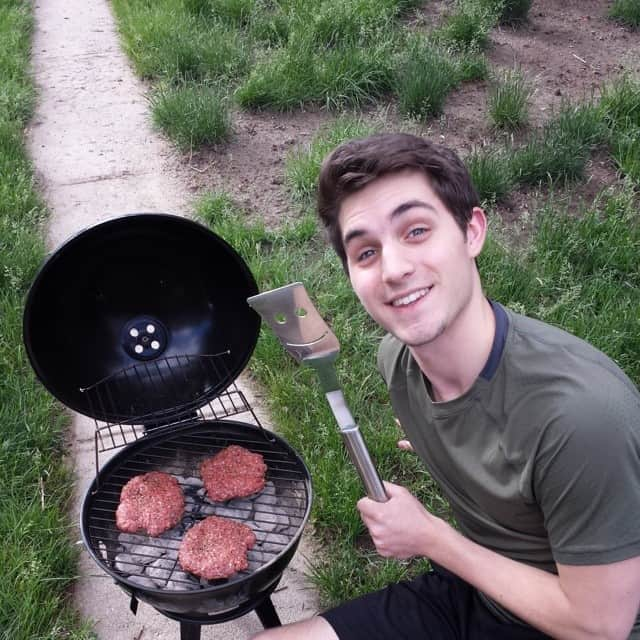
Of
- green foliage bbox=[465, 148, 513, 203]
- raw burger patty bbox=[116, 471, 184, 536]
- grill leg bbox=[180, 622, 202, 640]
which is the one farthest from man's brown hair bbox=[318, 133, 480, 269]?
green foliage bbox=[465, 148, 513, 203]

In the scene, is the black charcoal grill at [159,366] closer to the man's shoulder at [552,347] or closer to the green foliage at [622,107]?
the man's shoulder at [552,347]

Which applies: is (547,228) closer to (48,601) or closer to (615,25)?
(48,601)

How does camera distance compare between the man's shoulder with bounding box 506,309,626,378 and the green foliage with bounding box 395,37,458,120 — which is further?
the green foliage with bounding box 395,37,458,120

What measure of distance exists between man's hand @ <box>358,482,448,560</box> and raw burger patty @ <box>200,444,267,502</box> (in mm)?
534

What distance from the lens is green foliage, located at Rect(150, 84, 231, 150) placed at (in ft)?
17.1

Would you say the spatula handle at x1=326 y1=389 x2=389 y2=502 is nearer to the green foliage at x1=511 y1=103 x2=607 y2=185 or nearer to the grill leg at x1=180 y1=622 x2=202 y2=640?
the grill leg at x1=180 y1=622 x2=202 y2=640

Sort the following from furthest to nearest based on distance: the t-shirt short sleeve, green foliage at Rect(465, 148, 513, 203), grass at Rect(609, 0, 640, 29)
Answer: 1. grass at Rect(609, 0, 640, 29)
2. green foliage at Rect(465, 148, 513, 203)
3. the t-shirt short sleeve

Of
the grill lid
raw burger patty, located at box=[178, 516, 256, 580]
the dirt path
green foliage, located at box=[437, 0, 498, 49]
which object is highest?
the grill lid

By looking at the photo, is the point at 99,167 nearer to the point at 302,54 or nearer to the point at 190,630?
the point at 302,54

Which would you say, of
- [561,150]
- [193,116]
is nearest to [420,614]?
[561,150]

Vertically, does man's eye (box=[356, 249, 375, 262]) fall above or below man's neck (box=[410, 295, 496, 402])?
above

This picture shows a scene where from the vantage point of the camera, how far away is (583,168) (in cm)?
455

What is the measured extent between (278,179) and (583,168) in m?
1.96

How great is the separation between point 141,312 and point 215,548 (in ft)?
2.61
